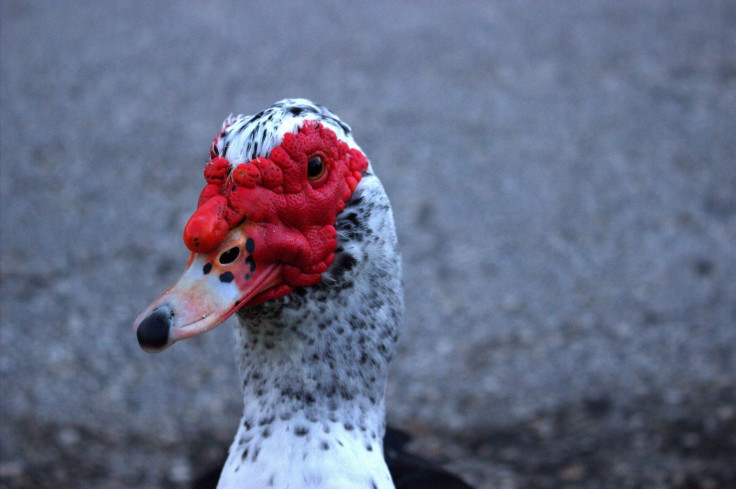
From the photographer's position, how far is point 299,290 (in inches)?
65.1

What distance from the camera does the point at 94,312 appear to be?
4.14 metres

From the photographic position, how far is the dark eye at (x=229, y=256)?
5.01ft

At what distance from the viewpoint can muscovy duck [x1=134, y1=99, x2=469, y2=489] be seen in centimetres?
153

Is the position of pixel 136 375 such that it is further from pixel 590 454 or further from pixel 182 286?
pixel 182 286

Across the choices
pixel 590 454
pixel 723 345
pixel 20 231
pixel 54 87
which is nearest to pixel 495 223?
pixel 723 345

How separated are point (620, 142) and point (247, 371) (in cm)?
448

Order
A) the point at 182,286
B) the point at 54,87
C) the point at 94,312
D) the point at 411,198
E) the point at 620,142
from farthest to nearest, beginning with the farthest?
the point at 54,87
the point at 620,142
the point at 411,198
the point at 94,312
the point at 182,286

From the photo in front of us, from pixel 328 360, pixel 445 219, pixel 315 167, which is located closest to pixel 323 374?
pixel 328 360

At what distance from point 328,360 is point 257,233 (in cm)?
35

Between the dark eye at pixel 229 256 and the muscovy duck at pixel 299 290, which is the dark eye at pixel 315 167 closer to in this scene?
the muscovy duck at pixel 299 290

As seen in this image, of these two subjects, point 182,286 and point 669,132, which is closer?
point 182,286

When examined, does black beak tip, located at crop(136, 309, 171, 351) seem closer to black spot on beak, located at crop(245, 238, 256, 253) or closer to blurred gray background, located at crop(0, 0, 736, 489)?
black spot on beak, located at crop(245, 238, 256, 253)

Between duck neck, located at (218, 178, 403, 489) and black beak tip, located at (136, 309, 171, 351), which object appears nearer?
black beak tip, located at (136, 309, 171, 351)

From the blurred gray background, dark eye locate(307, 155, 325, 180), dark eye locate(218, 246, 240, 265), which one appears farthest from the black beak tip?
the blurred gray background
